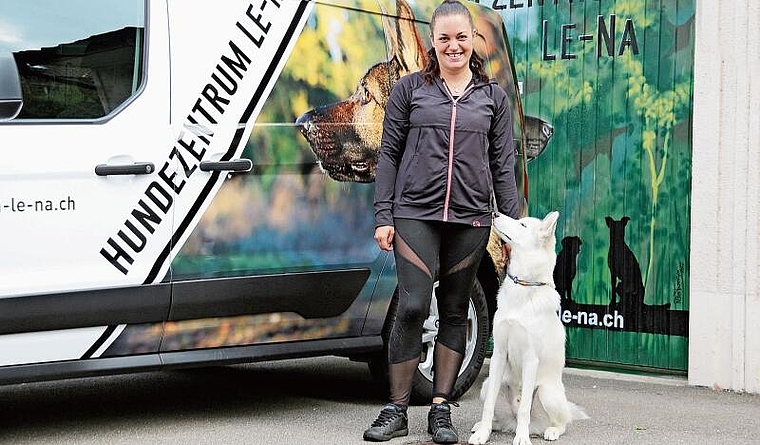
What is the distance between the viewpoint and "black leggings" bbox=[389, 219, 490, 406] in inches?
202

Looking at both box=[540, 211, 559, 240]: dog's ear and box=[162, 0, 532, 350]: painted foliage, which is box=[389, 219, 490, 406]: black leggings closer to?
box=[540, 211, 559, 240]: dog's ear

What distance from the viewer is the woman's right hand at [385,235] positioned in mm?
5129

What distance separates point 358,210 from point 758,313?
8.46 ft

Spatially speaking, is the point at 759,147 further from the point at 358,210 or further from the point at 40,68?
the point at 40,68

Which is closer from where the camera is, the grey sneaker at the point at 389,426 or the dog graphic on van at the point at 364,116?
the grey sneaker at the point at 389,426

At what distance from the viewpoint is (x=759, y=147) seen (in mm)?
6668

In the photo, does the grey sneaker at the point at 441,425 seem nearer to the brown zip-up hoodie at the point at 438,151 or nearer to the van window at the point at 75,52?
the brown zip-up hoodie at the point at 438,151

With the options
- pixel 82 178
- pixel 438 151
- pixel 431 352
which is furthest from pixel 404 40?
pixel 82 178

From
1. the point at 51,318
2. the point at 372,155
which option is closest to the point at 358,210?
the point at 372,155

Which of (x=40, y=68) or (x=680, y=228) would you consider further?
(x=680, y=228)

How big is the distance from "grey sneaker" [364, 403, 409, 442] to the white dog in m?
0.33

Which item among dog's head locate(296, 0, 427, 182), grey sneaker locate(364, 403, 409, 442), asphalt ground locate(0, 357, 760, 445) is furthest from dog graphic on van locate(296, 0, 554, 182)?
asphalt ground locate(0, 357, 760, 445)

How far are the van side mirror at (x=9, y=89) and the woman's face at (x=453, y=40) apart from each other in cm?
176

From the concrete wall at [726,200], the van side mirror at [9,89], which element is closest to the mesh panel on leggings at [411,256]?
the van side mirror at [9,89]
